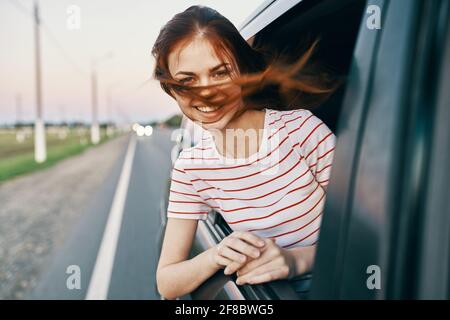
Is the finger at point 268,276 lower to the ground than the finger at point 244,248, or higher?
lower

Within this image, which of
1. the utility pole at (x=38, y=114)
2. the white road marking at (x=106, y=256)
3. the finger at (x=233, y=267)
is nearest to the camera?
the finger at (x=233, y=267)

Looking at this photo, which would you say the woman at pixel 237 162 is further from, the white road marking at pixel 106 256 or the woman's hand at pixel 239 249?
the white road marking at pixel 106 256

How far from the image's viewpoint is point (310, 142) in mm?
1320

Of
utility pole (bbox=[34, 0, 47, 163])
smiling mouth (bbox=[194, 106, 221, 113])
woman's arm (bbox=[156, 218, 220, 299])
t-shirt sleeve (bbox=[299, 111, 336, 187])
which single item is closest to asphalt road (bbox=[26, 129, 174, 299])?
woman's arm (bbox=[156, 218, 220, 299])

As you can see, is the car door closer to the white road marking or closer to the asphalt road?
the asphalt road

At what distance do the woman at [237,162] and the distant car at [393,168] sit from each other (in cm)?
27

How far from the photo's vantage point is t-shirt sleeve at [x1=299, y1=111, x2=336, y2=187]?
1301 mm

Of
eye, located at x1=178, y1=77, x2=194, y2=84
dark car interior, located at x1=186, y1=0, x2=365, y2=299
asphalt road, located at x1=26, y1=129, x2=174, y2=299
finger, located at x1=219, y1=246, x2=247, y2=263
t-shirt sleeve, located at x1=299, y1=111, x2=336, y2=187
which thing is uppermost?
dark car interior, located at x1=186, y1=0, x2=365, y2=299

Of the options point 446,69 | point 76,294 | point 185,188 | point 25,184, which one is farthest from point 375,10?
point 25,184

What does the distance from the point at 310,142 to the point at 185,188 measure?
0.38 meters

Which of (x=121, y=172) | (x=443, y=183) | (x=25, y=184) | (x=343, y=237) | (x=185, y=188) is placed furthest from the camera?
(x=121, y=172)

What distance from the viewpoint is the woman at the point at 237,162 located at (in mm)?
1093

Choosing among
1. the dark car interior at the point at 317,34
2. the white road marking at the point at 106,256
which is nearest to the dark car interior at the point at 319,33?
the dark car interior at the point at 317,34
